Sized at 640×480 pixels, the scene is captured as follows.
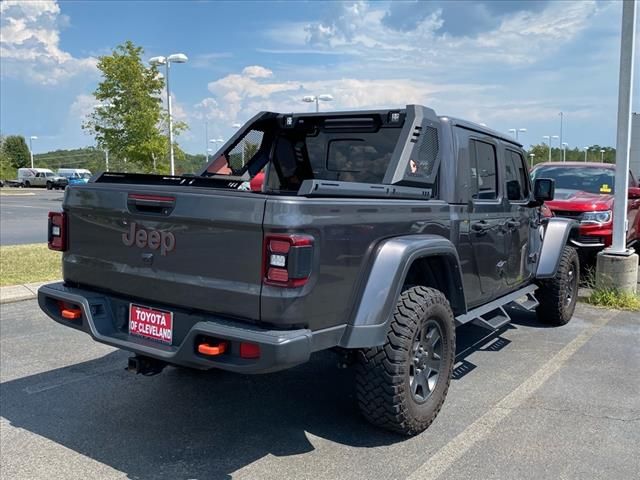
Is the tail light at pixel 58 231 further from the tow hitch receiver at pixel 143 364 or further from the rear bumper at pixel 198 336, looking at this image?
the tow hitch receiver at pixel 143 364

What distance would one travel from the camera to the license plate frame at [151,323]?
327 centimetres

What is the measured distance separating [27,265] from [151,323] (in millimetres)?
7114

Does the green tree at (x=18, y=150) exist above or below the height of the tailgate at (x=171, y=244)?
above

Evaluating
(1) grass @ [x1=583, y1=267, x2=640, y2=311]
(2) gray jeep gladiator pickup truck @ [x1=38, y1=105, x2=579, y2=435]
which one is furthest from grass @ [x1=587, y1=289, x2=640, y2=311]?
(2) gray jeep gladiator pickup truck @ [x1=38, y1=105, x2=579, y2=435]

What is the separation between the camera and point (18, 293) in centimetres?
747

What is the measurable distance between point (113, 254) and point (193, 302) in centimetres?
71

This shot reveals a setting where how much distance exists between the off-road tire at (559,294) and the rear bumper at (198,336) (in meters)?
3.83

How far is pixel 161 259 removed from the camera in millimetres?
3289

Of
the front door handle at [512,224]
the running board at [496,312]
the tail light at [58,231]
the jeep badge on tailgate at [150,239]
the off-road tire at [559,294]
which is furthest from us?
the off-road tire at [559,294]

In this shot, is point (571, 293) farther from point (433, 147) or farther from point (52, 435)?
point (52, 435)

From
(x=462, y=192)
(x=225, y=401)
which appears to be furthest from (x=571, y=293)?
(x=225, y=401)

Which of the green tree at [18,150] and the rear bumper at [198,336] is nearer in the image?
the rear bumper at [198,336]

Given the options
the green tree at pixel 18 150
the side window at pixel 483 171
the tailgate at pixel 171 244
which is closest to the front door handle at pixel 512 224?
the side window at pixel 483 171

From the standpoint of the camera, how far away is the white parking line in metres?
3.33
